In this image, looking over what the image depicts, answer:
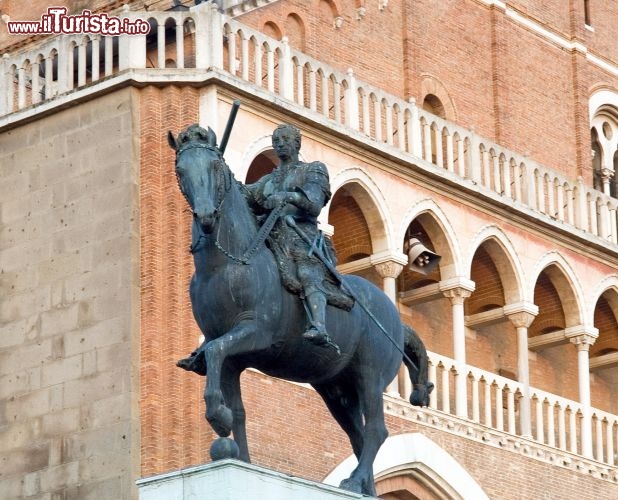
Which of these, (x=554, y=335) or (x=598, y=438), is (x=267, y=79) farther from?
(x=598, y=438)

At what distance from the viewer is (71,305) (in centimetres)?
2341

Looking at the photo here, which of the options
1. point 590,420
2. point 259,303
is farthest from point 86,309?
point 259,303

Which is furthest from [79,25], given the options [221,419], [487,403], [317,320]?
[221,419]

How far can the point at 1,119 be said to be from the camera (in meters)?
24.6

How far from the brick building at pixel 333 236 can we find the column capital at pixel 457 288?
38 mm

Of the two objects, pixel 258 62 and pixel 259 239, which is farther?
pixel 258 62

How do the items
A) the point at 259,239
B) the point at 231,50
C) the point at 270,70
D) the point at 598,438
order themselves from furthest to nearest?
the point at 598,438
the point at 270,70
the point at 231,50
the point at 259,239

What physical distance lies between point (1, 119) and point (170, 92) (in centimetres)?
214

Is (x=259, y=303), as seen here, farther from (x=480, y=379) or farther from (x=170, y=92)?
(x=480, y=379)

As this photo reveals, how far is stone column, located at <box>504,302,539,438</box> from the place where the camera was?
27.0 m

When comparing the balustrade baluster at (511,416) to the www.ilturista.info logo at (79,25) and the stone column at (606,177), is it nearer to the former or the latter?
the www.ilturista.info logo at (79,25)

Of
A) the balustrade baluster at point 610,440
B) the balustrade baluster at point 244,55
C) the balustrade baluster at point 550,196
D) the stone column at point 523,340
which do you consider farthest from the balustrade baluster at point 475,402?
the balustrade baluster at point 244,55

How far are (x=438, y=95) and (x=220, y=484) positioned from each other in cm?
1627

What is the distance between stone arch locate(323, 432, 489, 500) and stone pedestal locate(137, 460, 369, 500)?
10.3 m
